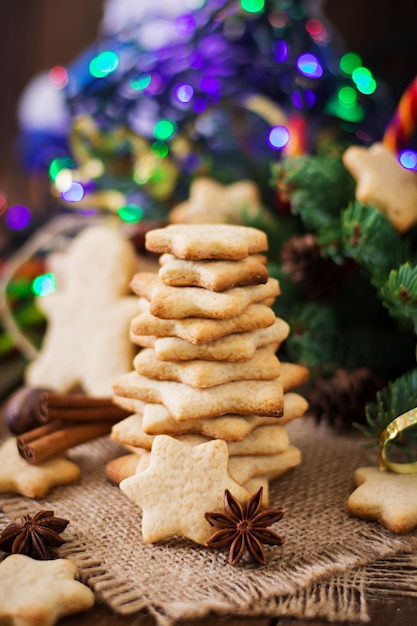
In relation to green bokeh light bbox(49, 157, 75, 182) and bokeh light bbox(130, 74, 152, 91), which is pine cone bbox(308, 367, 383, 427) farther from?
green bokeh light bbox(49, 157, 75, 182)

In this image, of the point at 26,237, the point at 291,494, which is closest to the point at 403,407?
the point at 291,494

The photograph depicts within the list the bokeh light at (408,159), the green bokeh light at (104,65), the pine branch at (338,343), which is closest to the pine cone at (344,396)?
the pine branch at (338,343)

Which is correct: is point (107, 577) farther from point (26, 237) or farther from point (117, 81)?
point (26, 237)

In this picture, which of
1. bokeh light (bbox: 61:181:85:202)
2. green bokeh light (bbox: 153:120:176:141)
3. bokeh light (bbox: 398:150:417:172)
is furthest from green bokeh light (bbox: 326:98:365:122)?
bokeh light (bbox: 61:181:85:202)

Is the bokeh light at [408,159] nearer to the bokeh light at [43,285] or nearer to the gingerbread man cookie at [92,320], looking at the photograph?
the gingerbread man cookie at [92,320]

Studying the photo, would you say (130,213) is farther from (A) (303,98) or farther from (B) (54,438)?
(B) (54,438)

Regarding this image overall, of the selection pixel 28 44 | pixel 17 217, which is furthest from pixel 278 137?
pixel 28 44
